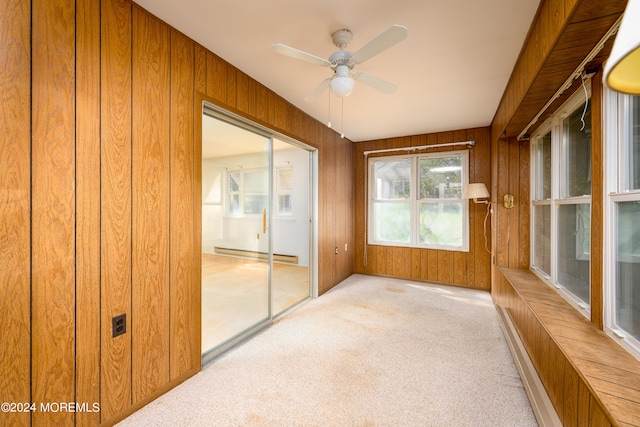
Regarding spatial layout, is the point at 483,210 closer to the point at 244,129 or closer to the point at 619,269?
the point at 619,269

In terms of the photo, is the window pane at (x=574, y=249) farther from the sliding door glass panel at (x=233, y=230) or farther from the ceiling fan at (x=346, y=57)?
the sliding door glass panel at (x=233, y=230)

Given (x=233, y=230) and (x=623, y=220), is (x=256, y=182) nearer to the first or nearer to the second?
(x=233, y=230)

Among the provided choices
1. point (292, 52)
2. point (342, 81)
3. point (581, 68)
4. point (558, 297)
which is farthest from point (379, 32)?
point (558, 297)

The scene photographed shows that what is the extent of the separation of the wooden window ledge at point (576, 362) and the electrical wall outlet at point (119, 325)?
2298mm

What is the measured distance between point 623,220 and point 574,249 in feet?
2.37

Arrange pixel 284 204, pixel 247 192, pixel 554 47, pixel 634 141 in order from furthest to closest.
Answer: pixel 284 204 → pixel 247 192 → pixel 554 47 → pixel 634 141

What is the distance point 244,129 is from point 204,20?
99 cm

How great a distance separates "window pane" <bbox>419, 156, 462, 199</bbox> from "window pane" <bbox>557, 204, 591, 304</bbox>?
2126 millimetres

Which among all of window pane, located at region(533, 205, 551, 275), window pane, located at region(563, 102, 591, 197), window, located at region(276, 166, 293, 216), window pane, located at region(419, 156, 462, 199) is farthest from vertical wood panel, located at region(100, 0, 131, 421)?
window pane, located at region(419, 156, 462, 199)

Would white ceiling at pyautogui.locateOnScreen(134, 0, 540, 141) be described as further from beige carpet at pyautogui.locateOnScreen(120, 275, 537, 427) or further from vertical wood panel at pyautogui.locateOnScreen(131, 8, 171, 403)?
beige carpet at pyautogui.locateOnScreen(120, 275, 537, 427)

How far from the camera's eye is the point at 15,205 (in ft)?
4.13

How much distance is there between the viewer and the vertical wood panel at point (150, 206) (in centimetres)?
171

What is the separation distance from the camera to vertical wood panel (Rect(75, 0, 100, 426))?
4.78ft

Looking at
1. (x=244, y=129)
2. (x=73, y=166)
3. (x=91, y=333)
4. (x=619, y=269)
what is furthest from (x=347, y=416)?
(x=244, y=129)
